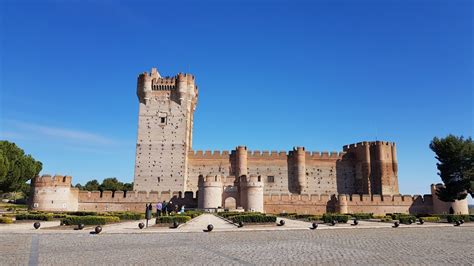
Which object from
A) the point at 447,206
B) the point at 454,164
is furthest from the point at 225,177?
the point at 447,206

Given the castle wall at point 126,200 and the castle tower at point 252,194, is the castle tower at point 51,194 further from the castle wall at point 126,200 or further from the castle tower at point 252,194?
the castle tower at point 252,194

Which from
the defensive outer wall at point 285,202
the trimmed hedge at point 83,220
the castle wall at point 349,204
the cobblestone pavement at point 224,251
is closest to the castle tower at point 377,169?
the castle wall at point 349,204

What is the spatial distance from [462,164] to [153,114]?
35.2 meters

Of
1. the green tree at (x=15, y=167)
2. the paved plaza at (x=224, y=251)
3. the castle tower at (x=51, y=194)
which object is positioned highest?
the green tree at (x=15, y=167)

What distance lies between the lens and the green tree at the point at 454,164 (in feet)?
109

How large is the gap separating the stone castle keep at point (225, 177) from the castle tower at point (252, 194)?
102 mm

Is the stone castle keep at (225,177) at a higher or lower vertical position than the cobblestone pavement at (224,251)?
higher

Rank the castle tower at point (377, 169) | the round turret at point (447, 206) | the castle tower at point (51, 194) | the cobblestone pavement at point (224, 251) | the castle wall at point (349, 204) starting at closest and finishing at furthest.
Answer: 1. the cobblestone pavement at point (224, 251)
2. the castle tower at point (51, 194)
3. the round turret at point (447, 206)
4. the castle wall at point (349, 204)
5. the castle tower at point (377, 169)

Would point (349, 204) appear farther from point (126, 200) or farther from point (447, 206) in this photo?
point (126, 200)

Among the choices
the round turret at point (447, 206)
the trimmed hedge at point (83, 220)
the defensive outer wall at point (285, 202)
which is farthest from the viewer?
the defensive outer wall at point (285, 202)

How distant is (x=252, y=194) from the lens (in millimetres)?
38062

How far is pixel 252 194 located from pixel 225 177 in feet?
15.8

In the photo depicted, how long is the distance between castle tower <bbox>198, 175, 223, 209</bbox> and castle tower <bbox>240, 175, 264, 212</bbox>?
8.08 ft

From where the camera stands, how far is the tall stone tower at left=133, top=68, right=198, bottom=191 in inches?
1805
